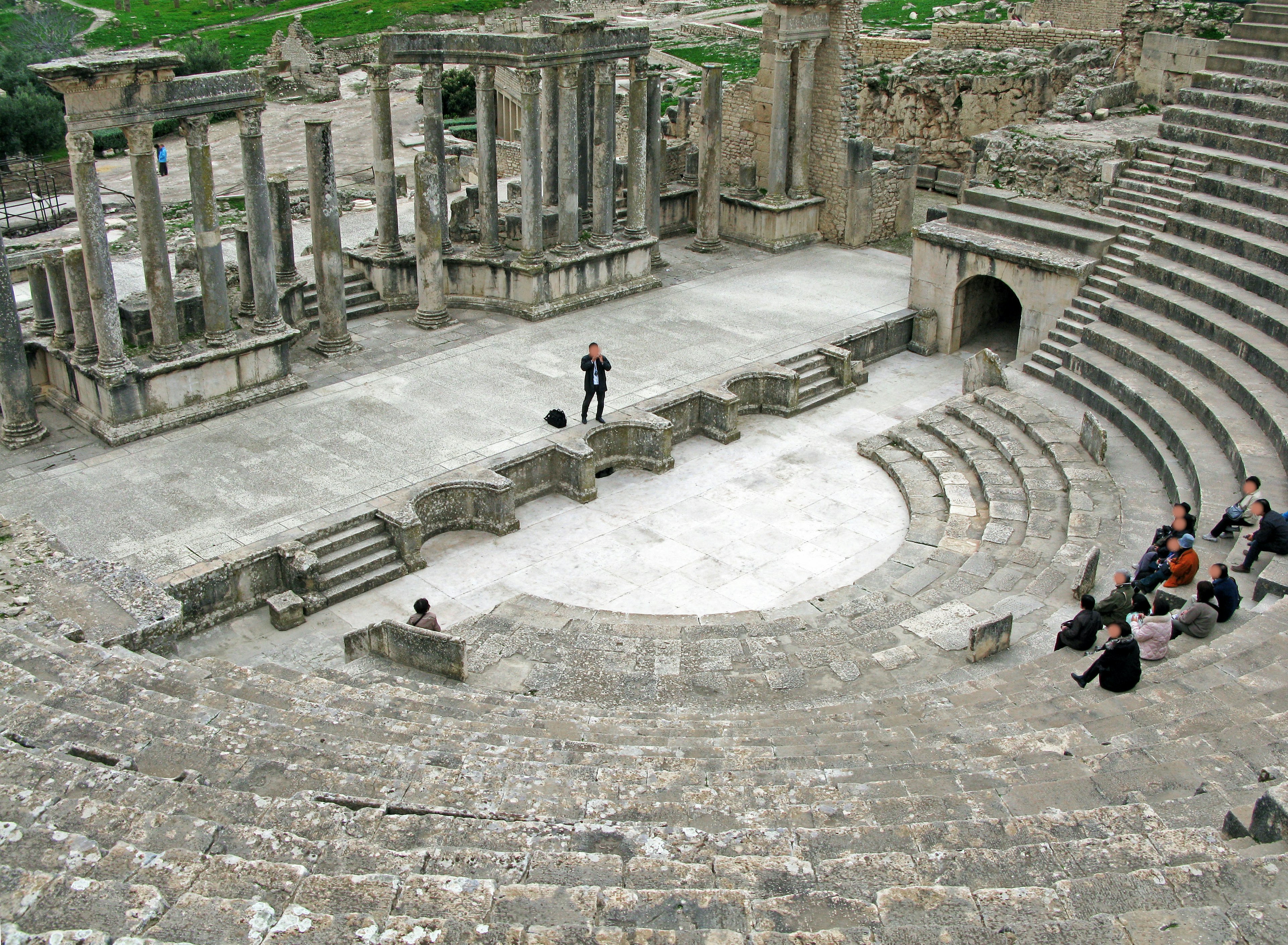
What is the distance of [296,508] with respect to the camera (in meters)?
15.2

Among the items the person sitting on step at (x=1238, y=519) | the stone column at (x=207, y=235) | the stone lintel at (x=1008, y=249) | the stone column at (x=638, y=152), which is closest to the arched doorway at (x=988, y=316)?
the stone lintel at (x=1008, y=249)

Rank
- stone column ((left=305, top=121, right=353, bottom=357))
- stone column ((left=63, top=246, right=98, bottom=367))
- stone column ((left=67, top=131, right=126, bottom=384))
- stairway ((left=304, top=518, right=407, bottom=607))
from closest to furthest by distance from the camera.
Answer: stairway ((left=304, top=518, right=407, bottom=607))
stone column ((left=67, top=131, right=126, bottom=384))
stone column ((left=63, top=246, right=98, bottom=367))
stone column ((left=305, top=121, right=353, bottom=357))

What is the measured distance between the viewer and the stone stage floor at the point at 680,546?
1411cm

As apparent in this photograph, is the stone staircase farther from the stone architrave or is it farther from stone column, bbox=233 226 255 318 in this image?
stone column, bbox=233 226 255 318

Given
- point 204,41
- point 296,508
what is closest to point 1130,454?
point 296,508

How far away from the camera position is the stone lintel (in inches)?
781

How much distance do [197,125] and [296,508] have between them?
576 centimetres

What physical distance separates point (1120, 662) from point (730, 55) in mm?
35171

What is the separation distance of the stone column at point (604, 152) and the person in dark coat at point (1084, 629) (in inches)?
521

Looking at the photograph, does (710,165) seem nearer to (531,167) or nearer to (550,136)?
(550,136)

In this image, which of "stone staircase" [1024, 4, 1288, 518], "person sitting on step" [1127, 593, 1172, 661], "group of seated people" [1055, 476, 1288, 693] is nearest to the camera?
"group of seated people" [1055, 476, 1288, 693]

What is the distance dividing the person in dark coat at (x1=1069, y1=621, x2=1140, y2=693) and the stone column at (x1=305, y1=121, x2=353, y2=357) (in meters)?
13.0

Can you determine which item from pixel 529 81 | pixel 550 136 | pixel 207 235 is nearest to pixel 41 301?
pixel 207 235

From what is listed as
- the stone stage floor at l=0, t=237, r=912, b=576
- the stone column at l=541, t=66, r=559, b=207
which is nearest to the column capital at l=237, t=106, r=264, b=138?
the stone stage floor at l=0, t=237, r=912, b=576
